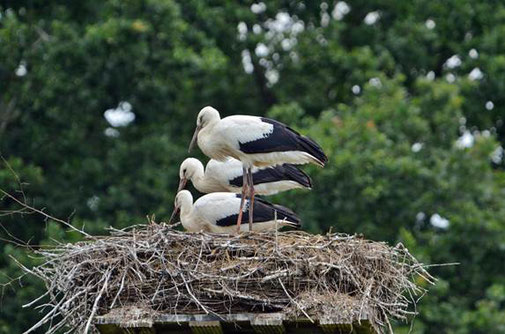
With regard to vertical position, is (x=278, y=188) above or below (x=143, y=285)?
below

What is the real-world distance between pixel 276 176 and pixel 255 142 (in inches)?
59.2

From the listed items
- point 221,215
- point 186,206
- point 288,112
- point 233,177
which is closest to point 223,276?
point 221,215

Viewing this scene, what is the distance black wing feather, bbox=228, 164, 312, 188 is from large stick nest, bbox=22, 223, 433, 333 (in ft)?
7.71

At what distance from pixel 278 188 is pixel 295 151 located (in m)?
1.53

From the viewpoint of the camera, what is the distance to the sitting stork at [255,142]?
12188 mm

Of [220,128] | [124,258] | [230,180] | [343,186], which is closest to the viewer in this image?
[124,258]

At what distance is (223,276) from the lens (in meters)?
10.3

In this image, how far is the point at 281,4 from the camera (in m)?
23.8

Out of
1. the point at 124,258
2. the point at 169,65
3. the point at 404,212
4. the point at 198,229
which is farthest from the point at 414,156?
the point at 124,258

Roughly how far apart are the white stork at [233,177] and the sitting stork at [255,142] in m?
1.14

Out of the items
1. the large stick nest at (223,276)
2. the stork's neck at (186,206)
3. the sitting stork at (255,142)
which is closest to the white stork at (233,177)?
the stork's neck at (186,206)

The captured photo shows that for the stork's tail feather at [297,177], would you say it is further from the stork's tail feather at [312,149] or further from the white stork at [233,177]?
the stork's tail feather at [312,149]

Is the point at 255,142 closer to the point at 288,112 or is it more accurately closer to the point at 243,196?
the point at 243,196

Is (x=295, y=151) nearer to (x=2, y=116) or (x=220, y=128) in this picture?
(x=220, y=128)
